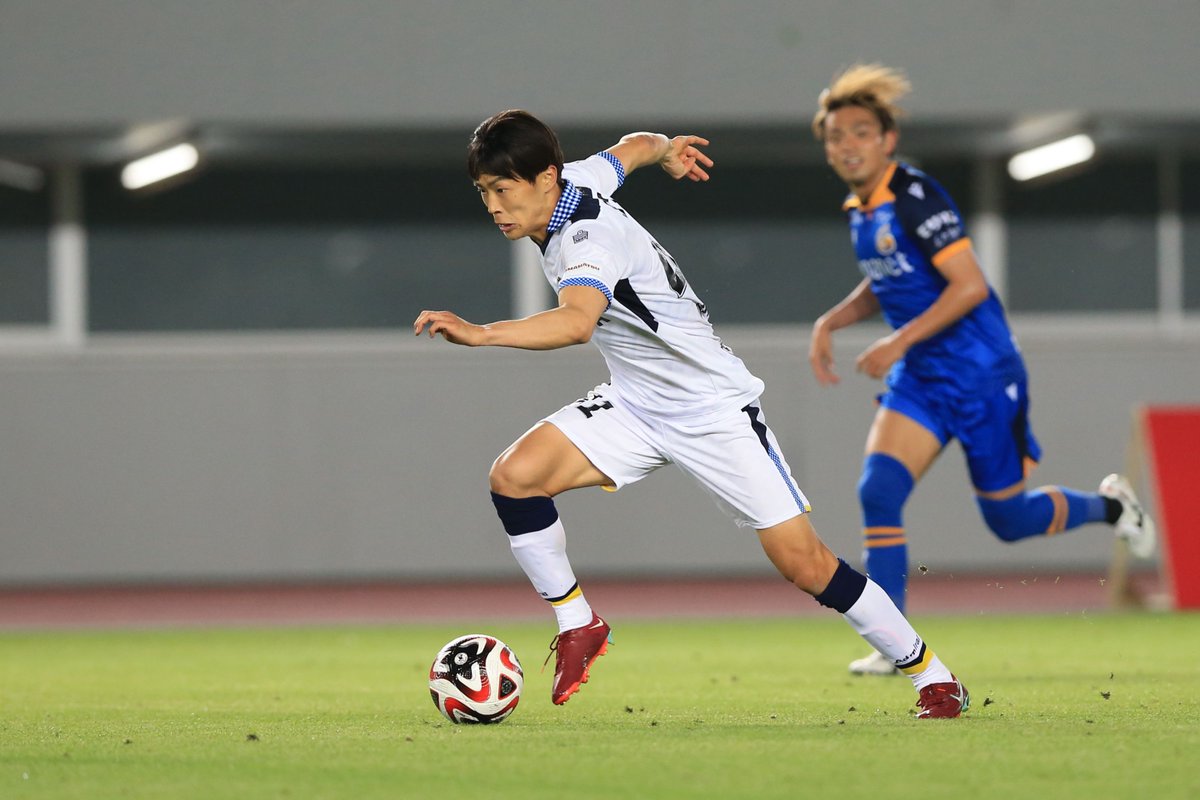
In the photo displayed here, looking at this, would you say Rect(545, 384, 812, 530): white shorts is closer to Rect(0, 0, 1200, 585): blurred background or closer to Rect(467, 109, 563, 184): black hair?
Rect(467, 109, 563, 184): black hair

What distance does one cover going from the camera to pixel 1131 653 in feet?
25.8

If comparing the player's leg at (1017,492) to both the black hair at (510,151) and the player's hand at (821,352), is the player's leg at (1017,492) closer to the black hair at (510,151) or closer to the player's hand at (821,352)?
the player's hand at (821,352)

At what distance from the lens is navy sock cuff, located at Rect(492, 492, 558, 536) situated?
17.9 feet

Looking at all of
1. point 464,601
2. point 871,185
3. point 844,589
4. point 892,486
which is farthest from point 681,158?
point 464,601

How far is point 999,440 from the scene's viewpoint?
23.8 feet

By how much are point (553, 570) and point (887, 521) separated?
6.61ft

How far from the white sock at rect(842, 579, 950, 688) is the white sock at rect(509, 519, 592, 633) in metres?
0.87

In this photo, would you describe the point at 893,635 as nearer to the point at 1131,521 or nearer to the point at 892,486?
the point at 892,486

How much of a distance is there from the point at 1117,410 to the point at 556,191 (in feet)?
30.9

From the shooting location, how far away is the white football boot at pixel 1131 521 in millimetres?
7797

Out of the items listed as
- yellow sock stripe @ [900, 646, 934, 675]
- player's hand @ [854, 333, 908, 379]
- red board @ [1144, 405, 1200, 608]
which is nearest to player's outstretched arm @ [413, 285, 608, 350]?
yellow sock stripe @ [900, 646, 934, 675]

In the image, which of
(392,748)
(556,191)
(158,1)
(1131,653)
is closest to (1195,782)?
(392,748)

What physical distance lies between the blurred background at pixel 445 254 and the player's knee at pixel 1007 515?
5825 millimetres

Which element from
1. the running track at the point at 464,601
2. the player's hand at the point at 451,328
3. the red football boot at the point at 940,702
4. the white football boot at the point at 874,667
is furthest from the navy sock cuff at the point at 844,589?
the running track at the point at 464,601
